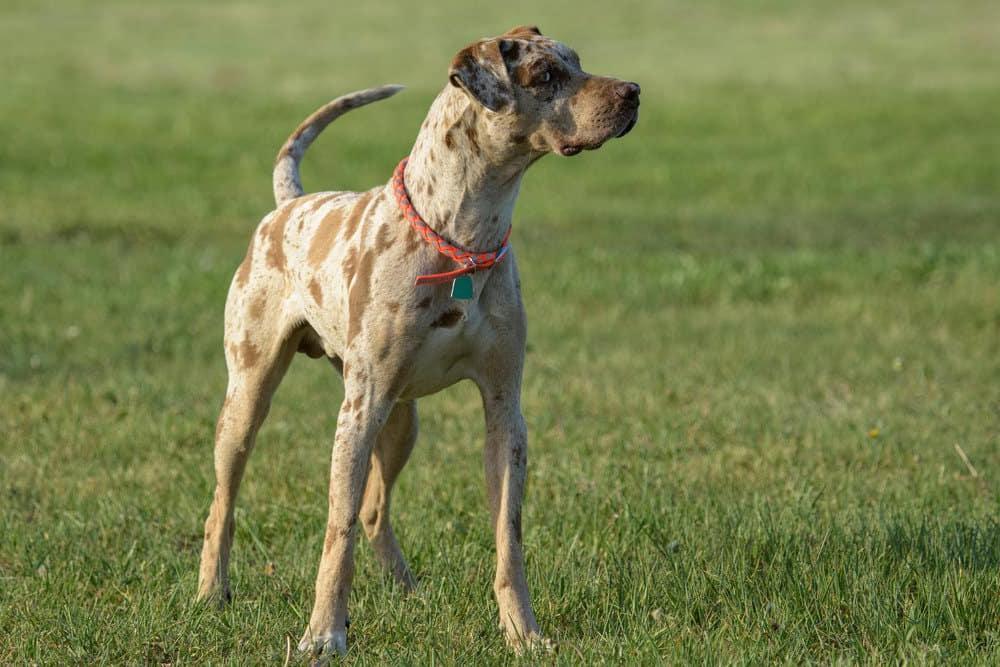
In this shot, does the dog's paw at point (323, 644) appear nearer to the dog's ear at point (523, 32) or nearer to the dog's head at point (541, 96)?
the dog's head at point (541, 96)

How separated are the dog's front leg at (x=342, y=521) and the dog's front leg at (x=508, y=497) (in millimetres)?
402

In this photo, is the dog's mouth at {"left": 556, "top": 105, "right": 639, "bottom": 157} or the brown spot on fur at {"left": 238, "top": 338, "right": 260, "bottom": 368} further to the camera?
the brown spot on fur at {"left": 238, "top": 338, "right": 260, "bottom": 368}

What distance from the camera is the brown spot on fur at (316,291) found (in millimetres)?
4957

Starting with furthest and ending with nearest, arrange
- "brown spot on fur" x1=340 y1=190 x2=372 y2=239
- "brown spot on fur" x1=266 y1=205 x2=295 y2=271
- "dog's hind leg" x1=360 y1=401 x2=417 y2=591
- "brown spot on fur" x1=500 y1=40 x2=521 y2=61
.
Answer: "dog's hind leg" x1=360 y1=401 x2=417 y2=591
"brown spot on fur" x1=266 y1=205 x2=295 y2=271
"brown spot on fur" x1=340 y1=190 x2=372 y2=239
"brown spot on fur" x1=500 y1=40 x2=521 y2=61

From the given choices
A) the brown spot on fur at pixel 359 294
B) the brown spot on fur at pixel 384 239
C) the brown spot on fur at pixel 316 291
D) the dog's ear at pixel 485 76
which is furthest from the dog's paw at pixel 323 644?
the dog's ear at pixel 485 76

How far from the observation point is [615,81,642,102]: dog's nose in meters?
4.33

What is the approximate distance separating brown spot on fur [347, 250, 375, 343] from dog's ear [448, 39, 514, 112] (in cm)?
66

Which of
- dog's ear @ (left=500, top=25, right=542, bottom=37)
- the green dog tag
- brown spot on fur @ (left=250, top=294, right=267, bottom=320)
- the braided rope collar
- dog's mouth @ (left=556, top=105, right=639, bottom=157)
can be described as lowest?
brown spot on fur @ (left=250, top=294, right=267, bottom=320)

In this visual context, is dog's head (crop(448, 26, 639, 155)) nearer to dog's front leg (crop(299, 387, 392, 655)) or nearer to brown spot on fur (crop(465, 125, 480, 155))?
brown spot on fur (crop(465, 125, 480, 155))

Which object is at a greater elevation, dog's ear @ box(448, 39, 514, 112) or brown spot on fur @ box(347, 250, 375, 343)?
dog's ear @ box(448, 39, 514, 112)

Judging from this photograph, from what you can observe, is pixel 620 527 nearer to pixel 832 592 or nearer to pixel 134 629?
pixel 832 592

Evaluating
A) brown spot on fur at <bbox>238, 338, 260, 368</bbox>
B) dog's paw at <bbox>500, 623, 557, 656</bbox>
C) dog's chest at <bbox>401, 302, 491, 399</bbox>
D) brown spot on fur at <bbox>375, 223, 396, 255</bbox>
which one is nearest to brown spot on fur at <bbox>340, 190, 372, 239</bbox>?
brown spot on fur at <bbox>375, 223, 396, 255</bbox>

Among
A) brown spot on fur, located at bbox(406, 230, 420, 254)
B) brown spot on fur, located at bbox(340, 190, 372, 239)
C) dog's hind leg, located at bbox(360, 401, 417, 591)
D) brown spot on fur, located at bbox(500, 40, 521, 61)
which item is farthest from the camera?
dog's hind leg, located at bbox(360, 401, 417, 591)

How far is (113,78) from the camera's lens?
26.1m
